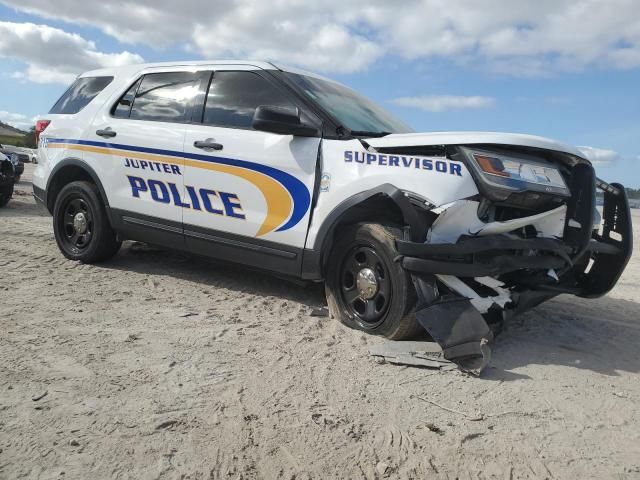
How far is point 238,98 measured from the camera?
4516 mm

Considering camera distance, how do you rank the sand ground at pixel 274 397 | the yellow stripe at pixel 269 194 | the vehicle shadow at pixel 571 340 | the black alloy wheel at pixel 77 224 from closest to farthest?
the sand ground at pixel 274 397 < the vehicle shadow at pixel 571 340 < the yellow stripe at pixel 269 194 < the black alloy wheel at pixel 77 224

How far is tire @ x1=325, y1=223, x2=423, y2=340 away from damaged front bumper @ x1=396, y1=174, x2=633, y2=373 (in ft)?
0.44

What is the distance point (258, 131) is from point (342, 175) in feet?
2.83

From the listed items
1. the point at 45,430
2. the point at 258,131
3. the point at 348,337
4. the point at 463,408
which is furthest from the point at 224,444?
the point at 258,131

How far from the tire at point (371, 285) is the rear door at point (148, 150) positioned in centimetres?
160

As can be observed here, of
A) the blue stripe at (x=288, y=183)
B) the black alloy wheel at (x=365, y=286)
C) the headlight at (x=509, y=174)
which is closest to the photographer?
the headlight at (x=509, y=174)

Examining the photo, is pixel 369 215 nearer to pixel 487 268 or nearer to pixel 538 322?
pixel 487 268

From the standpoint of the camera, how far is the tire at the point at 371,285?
139 inches

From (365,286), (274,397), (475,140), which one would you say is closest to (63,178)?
(365,286)

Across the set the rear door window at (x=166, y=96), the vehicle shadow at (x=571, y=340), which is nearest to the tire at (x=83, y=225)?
the rear door window at (x=166, y=96)

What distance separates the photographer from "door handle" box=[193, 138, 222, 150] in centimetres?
443

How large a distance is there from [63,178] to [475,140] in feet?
14.3

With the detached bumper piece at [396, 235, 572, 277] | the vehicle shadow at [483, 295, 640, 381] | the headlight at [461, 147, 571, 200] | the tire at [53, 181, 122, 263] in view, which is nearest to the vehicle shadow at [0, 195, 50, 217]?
the tire at [53, 181, 122, 263]

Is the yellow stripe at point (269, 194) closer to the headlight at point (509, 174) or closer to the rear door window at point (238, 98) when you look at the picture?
the rear door window at point (238, 98)
